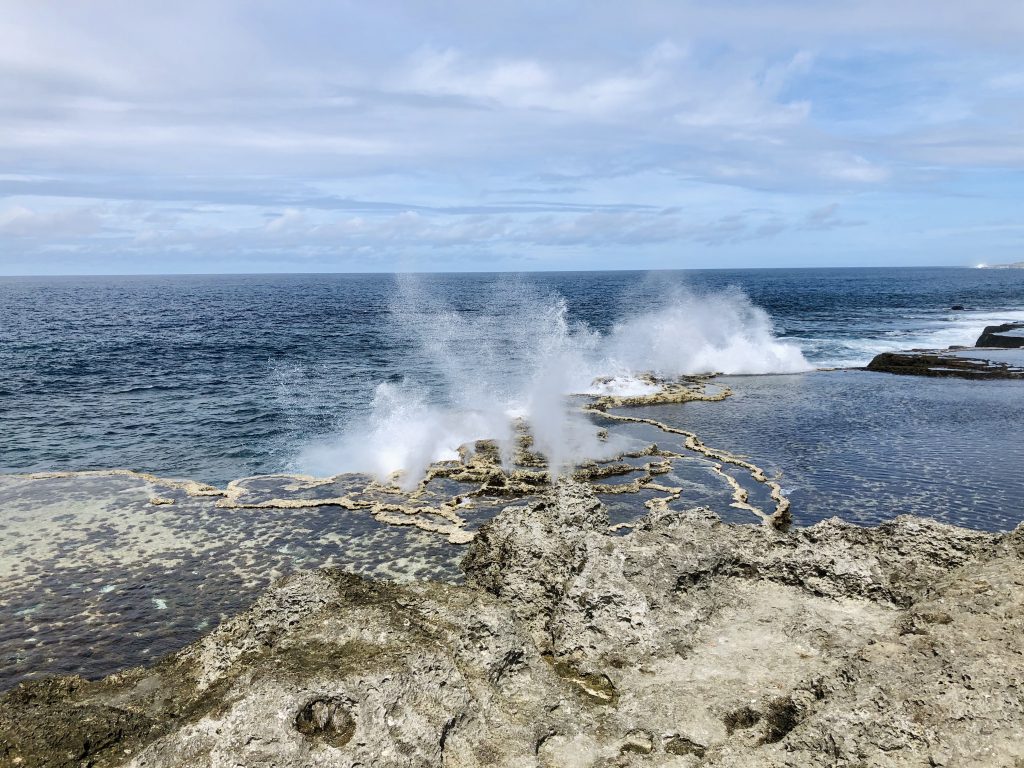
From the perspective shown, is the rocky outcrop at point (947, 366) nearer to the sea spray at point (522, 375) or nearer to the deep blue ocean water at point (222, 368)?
the deep blue ocean water at point (222, 368)

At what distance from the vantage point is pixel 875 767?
7695 mm

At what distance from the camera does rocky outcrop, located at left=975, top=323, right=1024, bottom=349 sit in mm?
67100

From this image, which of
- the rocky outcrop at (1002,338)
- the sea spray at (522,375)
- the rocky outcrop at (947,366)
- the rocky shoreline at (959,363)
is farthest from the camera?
the rocky outcrop at (1002,338)

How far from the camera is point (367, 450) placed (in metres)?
34.9

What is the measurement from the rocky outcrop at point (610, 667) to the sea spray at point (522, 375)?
1728 centimetres

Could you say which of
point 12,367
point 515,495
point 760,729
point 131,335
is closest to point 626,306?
point 131,335

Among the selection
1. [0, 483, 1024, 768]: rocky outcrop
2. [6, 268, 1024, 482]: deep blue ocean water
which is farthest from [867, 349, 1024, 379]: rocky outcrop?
[0, 483, 1024, 768]: rocky outcrop

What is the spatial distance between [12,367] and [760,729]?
69.5 metres

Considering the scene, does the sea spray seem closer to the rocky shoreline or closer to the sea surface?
the sea surface

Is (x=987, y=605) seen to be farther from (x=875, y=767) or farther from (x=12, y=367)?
(x=12, y=367)

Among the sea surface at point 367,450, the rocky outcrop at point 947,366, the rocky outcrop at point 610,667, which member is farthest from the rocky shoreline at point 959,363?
the rocky outcrop at point 610,667

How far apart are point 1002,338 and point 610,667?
75.4m

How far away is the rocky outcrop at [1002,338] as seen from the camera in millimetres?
67100

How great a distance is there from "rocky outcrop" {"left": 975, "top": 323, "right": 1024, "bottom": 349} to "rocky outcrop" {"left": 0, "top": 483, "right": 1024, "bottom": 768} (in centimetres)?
6802
